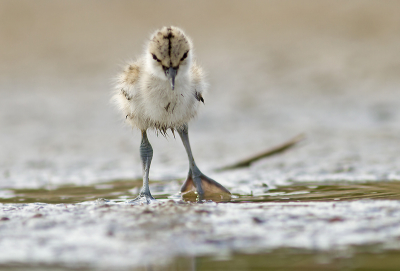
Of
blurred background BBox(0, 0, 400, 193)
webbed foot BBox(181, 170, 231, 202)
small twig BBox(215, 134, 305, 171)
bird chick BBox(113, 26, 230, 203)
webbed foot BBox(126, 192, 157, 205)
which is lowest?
webbed foot BBox(126, 192, 157, 205)

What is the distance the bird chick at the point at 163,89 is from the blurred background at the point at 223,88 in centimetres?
50

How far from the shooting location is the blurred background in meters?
6.34

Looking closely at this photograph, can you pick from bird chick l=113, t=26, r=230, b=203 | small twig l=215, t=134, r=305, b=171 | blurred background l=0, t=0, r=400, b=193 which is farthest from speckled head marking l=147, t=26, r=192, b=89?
small twig l=215, t=134, r=305, b=171

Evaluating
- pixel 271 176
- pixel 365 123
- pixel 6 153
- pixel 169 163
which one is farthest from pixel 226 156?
pixel 6 153

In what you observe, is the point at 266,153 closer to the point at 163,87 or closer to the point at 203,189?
the point at 203,189

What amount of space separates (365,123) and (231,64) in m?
3.57

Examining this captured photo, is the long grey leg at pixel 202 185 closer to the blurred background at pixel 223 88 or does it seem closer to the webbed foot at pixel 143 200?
the blurred background at pixel 223 88

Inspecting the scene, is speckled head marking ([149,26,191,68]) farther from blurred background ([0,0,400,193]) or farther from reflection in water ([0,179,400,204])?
reflection in water ([0,179,400,204])

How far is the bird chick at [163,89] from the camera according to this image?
4293 millimetres

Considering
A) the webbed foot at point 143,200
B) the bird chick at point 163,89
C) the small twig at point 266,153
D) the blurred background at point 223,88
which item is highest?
the blurred background at point 223,88

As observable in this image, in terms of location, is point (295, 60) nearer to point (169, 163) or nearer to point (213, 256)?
point (169, 163)

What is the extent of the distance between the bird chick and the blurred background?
0.50 metres

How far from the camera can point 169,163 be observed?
666cm

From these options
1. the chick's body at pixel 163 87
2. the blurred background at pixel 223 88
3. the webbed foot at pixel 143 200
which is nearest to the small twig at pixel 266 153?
the blurred background at pixel 223 88
